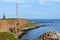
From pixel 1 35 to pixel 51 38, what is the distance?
2.78 m

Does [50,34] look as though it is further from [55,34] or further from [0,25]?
[0,25]

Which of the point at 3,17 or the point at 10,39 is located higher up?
the point at 10,39

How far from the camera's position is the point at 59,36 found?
984 centimetres

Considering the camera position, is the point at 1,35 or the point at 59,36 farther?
the point at 1,35

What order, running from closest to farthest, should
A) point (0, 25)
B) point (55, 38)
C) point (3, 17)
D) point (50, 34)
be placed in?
point (55, 38), point (50, 34), point (0, 25), point (3, 17)

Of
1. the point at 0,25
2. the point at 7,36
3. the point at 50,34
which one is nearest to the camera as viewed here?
the point at 50,34

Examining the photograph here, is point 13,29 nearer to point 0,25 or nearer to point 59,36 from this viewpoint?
point 0,25

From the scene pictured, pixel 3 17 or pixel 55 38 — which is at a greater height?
pixel 55 38

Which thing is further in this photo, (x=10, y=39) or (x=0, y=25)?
(x=0, y=25)

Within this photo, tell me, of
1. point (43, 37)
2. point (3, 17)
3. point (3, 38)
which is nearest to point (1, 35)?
point (3, 38)

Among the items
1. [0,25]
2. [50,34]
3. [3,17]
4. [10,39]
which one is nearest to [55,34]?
[50,34]

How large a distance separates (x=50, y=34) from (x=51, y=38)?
1.60 feet

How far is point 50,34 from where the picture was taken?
10.4 meters

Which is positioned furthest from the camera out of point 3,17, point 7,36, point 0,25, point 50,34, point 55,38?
point 3,17
